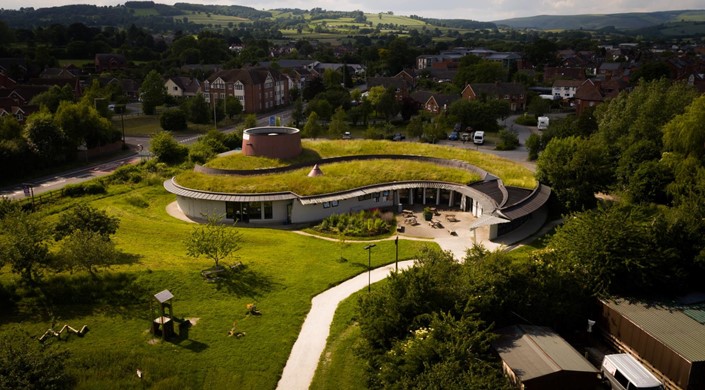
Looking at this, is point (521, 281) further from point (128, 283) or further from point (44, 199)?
point (44, 199)

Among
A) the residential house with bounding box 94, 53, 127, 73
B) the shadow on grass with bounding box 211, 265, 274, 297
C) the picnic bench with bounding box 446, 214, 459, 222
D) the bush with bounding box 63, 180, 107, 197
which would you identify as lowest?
the picnic bench with bounding box 446, 214, 459, 222

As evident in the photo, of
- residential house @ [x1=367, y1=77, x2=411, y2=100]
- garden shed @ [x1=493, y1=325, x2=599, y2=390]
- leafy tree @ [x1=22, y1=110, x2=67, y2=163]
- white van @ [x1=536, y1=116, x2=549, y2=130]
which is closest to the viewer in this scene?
garden shed @ [x1=493, y1=325, x2=599, y2=390]

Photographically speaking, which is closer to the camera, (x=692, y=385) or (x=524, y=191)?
(x=692, y=385)

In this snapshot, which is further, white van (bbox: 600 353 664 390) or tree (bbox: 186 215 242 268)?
tree (bbox: 186 215 242 268)

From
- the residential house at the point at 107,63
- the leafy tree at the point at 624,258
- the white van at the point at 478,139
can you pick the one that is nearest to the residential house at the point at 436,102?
the white van at the point at 478,139

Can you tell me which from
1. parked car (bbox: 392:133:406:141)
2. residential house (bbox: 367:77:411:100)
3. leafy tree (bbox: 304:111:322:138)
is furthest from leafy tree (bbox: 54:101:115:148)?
residential house (bbox: 367:77:411:100)

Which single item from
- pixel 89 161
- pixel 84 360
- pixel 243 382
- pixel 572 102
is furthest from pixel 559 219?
pixel 572 102

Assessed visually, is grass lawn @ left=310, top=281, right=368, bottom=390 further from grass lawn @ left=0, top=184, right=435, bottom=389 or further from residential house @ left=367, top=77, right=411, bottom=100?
residential house @ left=367, top=77, right=411, bottom=100

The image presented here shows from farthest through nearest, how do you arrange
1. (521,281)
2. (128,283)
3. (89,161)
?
(89,161) → (128,283) → (521,281)
